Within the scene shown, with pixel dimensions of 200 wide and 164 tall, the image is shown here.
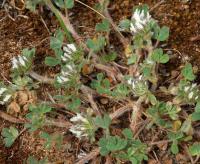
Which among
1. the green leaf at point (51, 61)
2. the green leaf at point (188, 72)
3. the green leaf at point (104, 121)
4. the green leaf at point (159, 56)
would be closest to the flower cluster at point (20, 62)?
the green leaf at point (51, 61)

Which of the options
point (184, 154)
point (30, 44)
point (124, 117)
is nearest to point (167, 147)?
point (184, 154)

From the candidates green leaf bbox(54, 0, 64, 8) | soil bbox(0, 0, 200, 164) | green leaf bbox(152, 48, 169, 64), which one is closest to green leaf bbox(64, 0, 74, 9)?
green leaf bbox(54, 0, 64, 8)

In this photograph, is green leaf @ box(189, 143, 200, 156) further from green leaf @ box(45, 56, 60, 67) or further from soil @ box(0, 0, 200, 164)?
green leaf @ box(45, 56, 60, 67)

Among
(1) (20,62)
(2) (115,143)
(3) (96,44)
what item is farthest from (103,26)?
(2) (115,143)

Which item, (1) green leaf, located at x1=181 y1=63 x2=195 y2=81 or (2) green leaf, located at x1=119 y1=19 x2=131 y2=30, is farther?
(2) green leaf, located at x1=119 y1=19 x2=131 y2=30

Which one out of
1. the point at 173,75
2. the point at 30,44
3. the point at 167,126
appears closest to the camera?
the point at 167,126

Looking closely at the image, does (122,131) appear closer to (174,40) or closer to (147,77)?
(147,77)

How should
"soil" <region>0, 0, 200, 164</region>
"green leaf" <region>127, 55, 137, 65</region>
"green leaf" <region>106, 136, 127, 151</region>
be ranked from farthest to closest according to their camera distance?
"soil" <region>0, 0, 200, 164</region>, "green leaf" <region>127, 55, 137, 65</region>, "green leaf" <region>106, 136, 127, 151</region>

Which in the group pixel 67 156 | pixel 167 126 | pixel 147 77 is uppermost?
pixel 147 77
